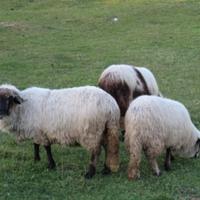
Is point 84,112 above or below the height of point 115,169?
above

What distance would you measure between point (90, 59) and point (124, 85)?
29.1 feet

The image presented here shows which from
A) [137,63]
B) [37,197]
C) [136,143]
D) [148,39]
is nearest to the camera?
[37,197]

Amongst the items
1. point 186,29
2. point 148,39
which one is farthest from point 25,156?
point 186,29

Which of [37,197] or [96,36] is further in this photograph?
[96,36]

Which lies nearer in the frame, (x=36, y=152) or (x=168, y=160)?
(x=168, y=160)

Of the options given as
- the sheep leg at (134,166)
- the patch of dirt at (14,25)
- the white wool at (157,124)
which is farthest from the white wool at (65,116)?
the patch of dirt at (14,25)

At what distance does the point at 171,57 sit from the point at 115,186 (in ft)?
35.8

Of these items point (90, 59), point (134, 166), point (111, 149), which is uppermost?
point (90, 59)

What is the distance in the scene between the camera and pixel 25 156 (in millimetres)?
9516

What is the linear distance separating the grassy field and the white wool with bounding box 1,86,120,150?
0.51 meters

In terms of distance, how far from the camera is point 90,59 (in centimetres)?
1852

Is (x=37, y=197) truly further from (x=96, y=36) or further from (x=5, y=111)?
(x=96, y=36)

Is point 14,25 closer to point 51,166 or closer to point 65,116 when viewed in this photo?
point 51,166

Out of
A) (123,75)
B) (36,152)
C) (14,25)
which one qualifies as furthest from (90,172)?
(14,25)
